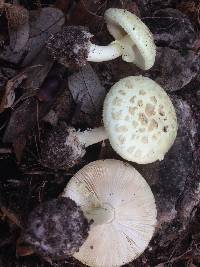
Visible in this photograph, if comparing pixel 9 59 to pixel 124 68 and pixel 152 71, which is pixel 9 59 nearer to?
pixel 124 68

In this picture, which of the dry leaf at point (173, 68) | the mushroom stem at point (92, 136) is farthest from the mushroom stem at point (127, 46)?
the mushroom stem at point (92, 136)

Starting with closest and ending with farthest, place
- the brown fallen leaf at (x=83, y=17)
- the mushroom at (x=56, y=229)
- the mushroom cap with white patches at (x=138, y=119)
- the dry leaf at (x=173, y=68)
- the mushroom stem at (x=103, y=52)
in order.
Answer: the mushroom at (x=56, y=229)
the mushroom cap with white patches at (x=138, y=119)
the mushroom stem at (x=103, y=52)
the brown fallen leaf at (x=83, y=17)
the dry leaf at (x=173, y=68)

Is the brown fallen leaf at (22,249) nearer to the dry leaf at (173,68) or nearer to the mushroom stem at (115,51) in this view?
the mushroom stem at (115,51)

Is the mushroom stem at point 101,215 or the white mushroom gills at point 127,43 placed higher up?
the white mushroom gills at point 127,43

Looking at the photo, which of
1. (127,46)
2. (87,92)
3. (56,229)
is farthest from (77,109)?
(56,229)

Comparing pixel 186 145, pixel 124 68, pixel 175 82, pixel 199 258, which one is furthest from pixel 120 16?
pixel 199 258

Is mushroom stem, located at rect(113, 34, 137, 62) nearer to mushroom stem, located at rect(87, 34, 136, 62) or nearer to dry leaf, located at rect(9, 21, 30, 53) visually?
mushroom stem, located at rect(87, 34, 136, 62)
